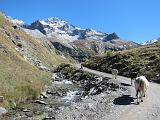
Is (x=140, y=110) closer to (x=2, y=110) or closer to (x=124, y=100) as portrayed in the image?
(x=124, y=100)

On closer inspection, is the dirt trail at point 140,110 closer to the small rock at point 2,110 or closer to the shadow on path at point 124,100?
the shadow on path at point 124,100

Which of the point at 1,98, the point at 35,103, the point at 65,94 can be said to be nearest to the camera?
the point at 1,98

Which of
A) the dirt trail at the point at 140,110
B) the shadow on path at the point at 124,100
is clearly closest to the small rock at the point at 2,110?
the shadow on path at the point at 124,100

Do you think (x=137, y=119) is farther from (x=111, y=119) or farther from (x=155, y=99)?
(x=155, y=99)


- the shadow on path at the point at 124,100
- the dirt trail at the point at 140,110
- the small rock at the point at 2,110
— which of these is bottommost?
the small rock at the point at 2,110

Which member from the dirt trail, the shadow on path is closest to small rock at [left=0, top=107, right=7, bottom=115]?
the shadow on path

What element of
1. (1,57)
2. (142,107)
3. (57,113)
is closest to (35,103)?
(57,113)

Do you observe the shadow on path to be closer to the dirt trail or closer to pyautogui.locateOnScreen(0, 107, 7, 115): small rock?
the dirt trail

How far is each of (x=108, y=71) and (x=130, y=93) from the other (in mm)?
56130

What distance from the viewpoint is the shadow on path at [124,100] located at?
3509 centimetres

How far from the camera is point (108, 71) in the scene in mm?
97625

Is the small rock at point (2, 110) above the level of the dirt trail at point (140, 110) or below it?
below

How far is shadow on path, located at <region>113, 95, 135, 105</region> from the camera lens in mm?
35091

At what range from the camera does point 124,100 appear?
36656 millimetres
